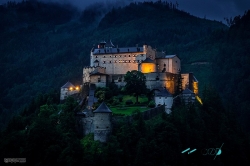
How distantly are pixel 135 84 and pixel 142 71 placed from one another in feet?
20.5

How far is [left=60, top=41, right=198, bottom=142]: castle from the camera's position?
7175cm

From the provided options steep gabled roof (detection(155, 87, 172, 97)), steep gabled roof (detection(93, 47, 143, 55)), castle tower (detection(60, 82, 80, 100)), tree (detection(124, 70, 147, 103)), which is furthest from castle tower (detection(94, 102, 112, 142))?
steep gabled roof (detection(93, 47, 143, 55))

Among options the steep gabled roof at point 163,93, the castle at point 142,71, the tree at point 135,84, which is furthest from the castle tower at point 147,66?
the steep gabled roof at point 163,93

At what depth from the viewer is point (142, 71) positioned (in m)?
78.8

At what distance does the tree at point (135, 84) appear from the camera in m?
72.7

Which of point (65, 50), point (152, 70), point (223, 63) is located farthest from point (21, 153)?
point (65, 50)

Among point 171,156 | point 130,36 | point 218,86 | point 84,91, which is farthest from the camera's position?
point 130,36

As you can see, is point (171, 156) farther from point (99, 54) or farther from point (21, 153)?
point (99, 54)

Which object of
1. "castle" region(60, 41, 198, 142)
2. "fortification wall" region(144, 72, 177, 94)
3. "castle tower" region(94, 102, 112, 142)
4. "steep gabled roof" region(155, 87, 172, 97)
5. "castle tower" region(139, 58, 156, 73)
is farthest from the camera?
"castle tower" region(139, 58, 156, 73)

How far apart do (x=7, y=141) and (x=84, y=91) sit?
1740cm

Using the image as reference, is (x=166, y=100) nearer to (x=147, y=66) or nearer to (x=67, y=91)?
(x=147, y=66)

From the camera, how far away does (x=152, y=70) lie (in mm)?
78875

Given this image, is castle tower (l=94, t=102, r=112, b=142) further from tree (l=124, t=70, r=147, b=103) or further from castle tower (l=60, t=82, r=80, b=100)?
castle tower (l=60, t=82, r=80, b=100)

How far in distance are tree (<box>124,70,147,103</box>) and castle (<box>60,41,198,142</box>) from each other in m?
2.30
